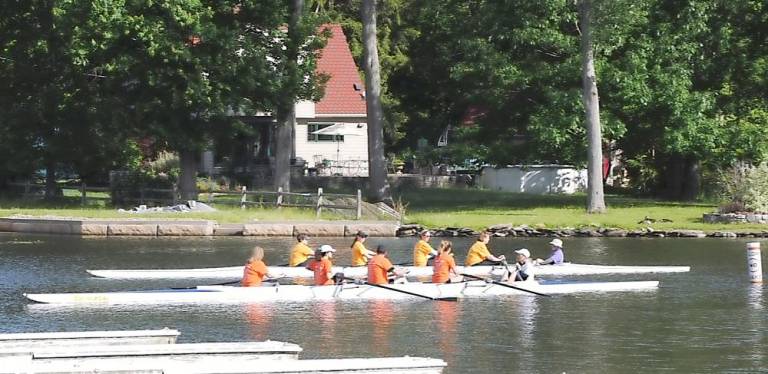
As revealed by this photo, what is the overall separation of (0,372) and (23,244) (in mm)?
23226

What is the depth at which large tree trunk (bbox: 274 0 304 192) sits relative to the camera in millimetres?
48719

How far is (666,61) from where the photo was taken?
48.5 metres

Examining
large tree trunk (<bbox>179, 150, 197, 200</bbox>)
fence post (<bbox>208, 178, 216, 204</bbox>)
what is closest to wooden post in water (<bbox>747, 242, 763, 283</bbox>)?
fence post (<bbox>208, 178, 216, 204</bbox>)

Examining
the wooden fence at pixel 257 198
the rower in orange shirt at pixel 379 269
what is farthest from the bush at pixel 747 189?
the rower in orange shirt at pixel 379 269

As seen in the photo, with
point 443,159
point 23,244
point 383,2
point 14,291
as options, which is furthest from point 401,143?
point 14,291

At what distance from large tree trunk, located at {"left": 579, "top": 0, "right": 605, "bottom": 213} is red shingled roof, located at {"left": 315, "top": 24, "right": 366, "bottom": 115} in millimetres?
20321

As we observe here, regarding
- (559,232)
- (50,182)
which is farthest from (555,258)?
(50,182)

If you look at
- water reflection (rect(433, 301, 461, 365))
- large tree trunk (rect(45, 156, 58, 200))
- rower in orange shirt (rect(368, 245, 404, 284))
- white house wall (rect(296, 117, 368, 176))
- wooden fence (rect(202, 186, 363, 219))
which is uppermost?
white house wall (rect(296, 117, 368, 176))

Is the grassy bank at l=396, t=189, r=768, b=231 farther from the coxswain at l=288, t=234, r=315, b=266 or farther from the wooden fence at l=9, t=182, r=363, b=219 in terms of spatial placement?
the coxswain at l=288, t=234, r=315, b=266

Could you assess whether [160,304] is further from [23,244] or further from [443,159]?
[443,159]

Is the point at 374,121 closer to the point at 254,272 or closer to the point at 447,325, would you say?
the point at 254,272

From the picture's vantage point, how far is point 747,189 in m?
41.4

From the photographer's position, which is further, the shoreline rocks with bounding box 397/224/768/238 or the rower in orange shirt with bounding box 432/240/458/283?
the shoreline rocks with bounding box 397/224/768/238

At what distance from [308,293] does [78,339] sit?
9.09m
